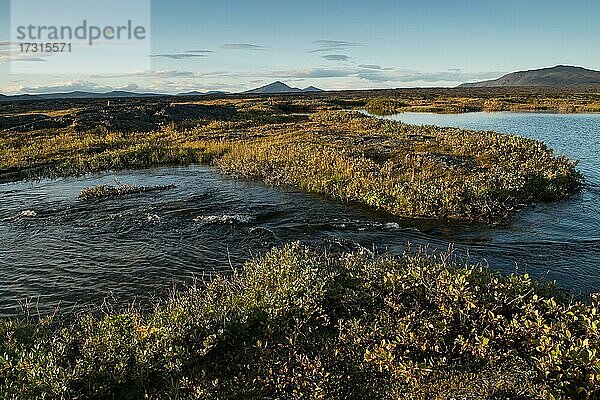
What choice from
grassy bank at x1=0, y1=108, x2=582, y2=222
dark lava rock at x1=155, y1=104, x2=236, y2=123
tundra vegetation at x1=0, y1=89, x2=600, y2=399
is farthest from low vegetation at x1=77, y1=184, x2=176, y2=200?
dark lava rock at x1=155, y1=104, x2=236, y2=123

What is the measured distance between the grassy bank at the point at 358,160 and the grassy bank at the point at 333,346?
30.0 feet

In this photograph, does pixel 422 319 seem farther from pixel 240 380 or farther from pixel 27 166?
pixel 27 166

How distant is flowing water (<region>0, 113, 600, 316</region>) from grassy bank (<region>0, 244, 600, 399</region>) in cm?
323

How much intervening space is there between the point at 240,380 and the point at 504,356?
4411 millimetres

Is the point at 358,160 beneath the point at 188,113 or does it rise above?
beneath

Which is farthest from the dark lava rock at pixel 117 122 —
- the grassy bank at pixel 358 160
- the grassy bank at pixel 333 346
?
the grassy bank at pixel 333 346

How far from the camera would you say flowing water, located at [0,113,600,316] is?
12.5 meters

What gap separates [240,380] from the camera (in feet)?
24.5

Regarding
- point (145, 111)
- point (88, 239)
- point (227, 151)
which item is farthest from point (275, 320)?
point (145, 111)

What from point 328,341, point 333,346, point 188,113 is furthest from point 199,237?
point 188,113

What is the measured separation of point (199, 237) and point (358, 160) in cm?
1185

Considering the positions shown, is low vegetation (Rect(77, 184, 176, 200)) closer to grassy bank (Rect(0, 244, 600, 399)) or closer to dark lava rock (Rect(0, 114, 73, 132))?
grassy bank (Rect(0, 244, 600, 399))

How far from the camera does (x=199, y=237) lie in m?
16.0

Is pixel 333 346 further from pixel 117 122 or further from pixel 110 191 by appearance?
pixel 117 122
